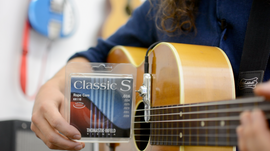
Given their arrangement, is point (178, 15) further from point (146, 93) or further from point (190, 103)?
point (190, 103)

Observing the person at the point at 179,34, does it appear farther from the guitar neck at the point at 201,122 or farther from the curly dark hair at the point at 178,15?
the guitar neck at the point at 201,122

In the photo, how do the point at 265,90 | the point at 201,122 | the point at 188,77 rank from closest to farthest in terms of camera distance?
1. the point at 265,90
2. the point at 201,122
3. the point at 188,77

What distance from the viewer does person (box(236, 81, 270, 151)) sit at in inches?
12.2

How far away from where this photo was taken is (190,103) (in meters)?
0.47

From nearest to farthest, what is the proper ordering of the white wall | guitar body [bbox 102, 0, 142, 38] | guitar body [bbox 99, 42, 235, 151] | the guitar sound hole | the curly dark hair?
guitar body [bbox 99, 42, 235, 151] < the guitar sound hole < the curly dark hair < the white wall < guitar body [bbox 102, 0, 142, 38]

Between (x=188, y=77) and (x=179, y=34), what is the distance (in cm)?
29

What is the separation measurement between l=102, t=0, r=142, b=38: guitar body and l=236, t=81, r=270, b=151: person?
1.39m

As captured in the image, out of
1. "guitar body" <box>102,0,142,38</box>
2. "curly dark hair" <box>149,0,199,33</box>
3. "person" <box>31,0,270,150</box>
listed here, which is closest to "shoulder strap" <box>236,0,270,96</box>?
"person" <box>31,0,270,150</box>

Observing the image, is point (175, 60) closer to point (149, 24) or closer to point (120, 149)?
point (120, 149)

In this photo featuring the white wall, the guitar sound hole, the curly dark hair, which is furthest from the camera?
the white wall

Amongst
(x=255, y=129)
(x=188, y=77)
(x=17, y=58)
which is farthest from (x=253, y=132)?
(x=17, y=58)

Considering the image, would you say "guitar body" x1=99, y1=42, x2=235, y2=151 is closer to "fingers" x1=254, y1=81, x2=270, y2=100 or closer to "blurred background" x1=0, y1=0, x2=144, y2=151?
"fingers" x1=254, y1=81, x2=270, y2=100

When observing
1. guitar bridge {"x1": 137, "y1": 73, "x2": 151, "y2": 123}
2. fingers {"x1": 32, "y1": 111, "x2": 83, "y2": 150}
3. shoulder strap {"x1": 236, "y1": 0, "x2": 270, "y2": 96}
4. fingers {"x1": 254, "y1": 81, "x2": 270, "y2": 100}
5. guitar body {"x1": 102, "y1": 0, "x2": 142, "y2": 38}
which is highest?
guitar body {"x1": 102, "y1": 0, "x2": 142, "y2": 38}

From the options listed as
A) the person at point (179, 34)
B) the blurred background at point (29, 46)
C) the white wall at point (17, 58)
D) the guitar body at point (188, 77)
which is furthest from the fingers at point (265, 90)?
the white wall at point (17, 58)
